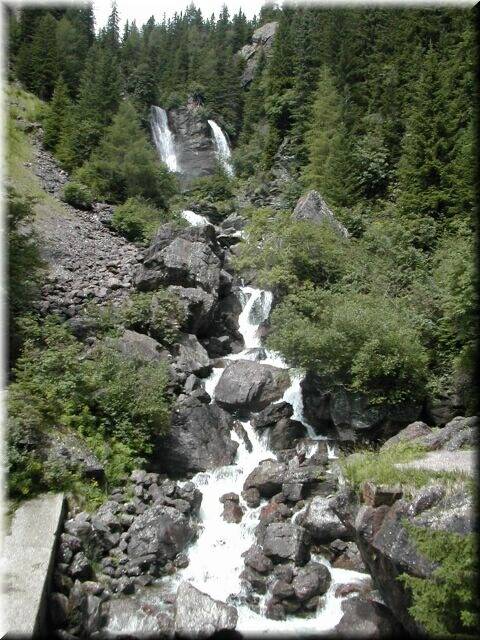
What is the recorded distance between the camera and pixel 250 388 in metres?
16.9

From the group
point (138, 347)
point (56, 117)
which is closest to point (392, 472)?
point (138, 347)

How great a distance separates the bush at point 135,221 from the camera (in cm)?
2723

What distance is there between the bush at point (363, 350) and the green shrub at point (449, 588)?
299 inches

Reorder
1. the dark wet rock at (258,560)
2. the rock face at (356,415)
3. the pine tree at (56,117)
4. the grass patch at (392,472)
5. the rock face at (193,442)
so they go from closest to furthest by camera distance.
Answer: the grass patch at (392,472) → the dark wet rock at (258,560) → the rock face at (356,415) → the rock face at (193,442) → the pine tree at (56,117)

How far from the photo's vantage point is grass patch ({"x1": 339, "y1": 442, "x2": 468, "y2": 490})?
793 centimetres

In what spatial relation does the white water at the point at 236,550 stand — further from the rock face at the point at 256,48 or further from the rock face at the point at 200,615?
the rock face at the point at 256,48

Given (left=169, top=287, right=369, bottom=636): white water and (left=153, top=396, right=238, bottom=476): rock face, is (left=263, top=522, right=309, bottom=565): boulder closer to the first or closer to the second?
(left=169, top=287, right=369, bottom=636): white water

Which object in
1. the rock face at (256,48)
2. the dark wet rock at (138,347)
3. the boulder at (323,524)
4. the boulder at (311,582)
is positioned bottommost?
the boulder at (311,582)

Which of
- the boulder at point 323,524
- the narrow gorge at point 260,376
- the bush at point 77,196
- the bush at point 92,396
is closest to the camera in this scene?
the narrow gorge at point 260,376

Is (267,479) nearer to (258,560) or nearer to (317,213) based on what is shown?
(258,560)

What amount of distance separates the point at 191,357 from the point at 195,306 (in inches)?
94.8

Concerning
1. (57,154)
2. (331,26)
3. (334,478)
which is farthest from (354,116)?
(334,478)

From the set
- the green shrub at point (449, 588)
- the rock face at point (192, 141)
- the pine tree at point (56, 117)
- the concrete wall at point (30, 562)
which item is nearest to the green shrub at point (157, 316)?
the concrete wall at point (30, 562)

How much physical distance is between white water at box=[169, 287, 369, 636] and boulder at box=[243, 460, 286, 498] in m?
0.53
